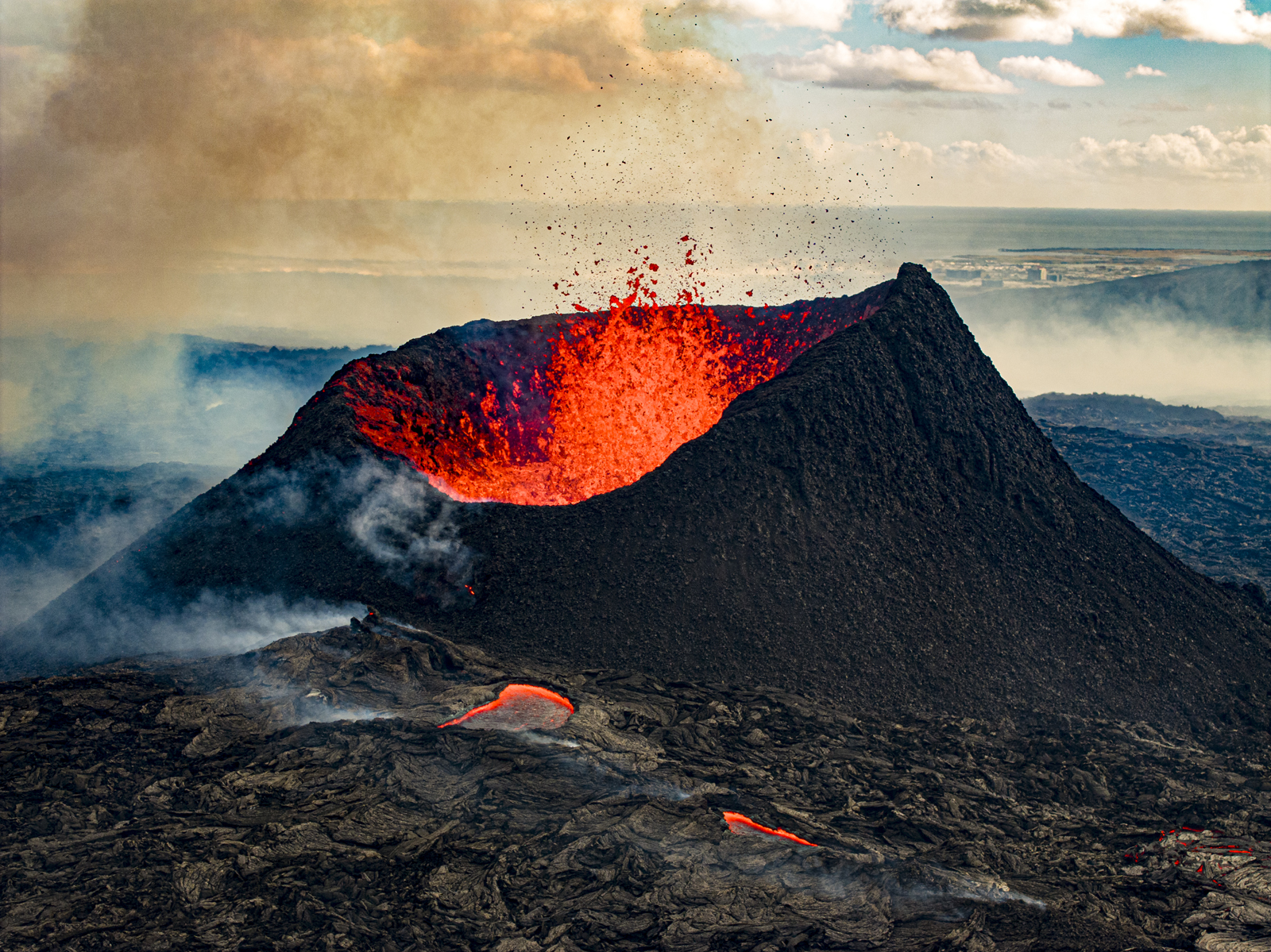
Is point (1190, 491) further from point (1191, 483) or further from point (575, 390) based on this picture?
point (575, 390)

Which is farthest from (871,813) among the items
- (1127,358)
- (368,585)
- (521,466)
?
(1127,358)

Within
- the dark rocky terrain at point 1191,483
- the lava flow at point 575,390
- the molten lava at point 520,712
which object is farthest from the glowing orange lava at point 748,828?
the dark rocky terrain at point 1191,483

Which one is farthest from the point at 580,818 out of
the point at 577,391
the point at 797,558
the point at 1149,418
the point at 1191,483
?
the point at 1149,418

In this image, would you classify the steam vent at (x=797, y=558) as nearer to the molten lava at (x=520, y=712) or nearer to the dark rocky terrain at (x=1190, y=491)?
the molten lava at (x=520, y=712)

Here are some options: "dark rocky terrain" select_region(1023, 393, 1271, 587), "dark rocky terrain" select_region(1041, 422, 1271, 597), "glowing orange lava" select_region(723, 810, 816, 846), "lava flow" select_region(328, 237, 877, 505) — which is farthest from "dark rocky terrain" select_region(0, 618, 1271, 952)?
"dark rocky terrain" select_region(1023, 393, 1271, 587)

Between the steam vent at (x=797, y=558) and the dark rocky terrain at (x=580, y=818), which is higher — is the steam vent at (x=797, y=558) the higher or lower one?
the higher one

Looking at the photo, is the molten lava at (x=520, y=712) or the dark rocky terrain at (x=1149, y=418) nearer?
the molten lava at (x=520, y=712)
